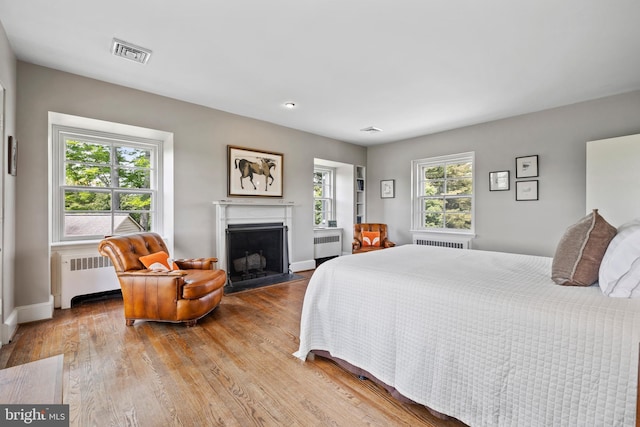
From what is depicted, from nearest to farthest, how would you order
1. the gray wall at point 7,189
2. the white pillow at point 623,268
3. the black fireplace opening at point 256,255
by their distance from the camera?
1. the white pillow at point 623,268
2. the gray wall at point 7,189
3. the black fireplace opening at point 256,255

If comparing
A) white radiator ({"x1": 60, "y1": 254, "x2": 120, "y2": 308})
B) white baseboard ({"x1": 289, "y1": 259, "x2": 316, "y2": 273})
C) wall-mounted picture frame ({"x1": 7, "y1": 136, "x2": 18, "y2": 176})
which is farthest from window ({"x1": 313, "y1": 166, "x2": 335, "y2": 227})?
wall-mounted picture frame ({"x1": 7, "y1": 136, "x2": 18, "y2": 176})

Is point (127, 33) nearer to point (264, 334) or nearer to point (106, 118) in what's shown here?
point (106, 118)

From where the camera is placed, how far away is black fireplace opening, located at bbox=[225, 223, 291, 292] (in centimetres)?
423

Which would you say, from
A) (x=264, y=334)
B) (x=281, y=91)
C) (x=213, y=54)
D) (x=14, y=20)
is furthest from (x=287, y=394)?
(x=14, y=20)

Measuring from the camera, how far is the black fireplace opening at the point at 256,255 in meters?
4.23

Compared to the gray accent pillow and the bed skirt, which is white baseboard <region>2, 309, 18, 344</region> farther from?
the gray accent pillow

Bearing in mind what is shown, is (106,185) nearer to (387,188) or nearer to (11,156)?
(11,156)

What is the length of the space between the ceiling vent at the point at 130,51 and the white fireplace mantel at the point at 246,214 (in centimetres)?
189

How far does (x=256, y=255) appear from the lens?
4.62m

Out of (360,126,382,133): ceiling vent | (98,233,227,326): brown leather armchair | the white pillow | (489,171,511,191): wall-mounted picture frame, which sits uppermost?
(360,126,382,133): ceiling vent

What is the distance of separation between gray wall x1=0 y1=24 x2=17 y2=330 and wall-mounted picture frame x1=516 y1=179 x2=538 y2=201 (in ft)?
19.0

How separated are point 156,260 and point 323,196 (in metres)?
3.77

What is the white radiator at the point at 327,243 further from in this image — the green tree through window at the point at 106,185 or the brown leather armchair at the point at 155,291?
the brown leather armchair at the point at 155,291

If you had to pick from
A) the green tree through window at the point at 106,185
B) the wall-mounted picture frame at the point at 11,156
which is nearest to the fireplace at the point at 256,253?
the green tree through window at the point at 106,185
